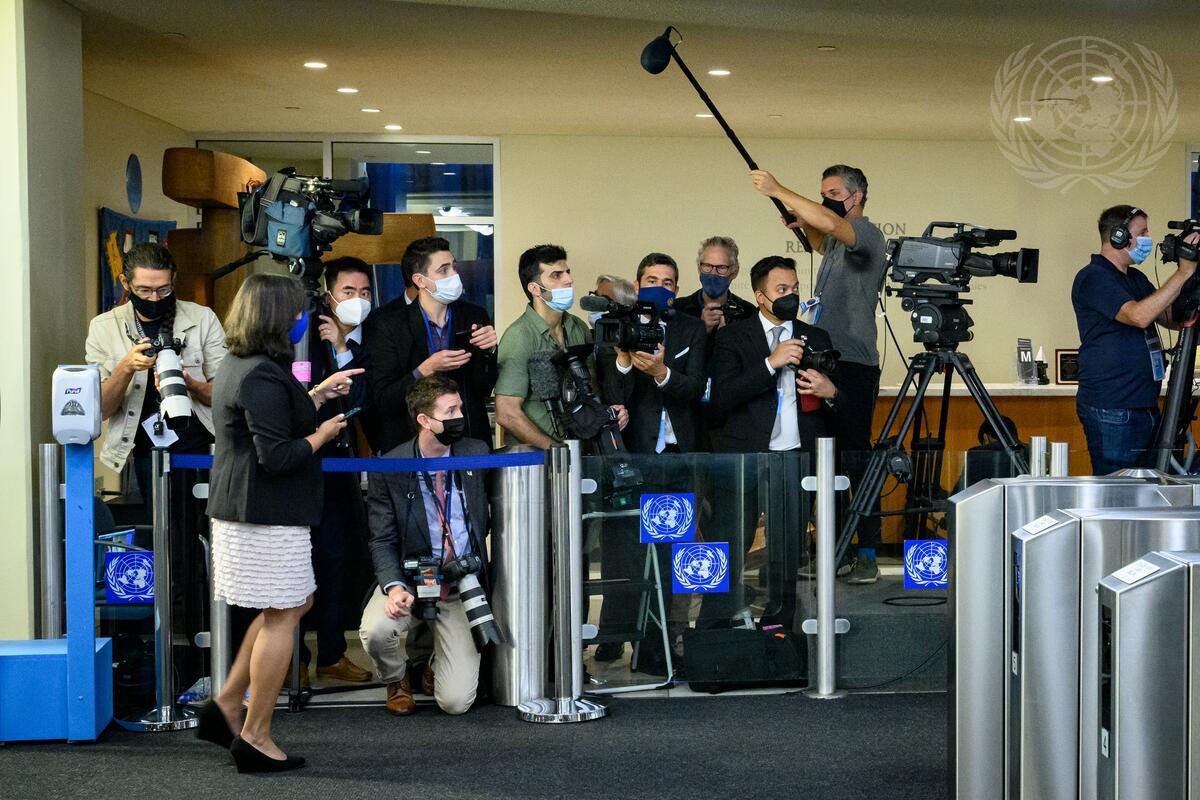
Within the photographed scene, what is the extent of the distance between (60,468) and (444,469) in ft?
3.98

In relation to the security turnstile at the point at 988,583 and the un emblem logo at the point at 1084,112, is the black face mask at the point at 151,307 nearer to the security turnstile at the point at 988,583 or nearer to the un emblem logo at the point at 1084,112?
the security turnstile at the point at 988,583

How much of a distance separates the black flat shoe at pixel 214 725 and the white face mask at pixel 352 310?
55.8 inches

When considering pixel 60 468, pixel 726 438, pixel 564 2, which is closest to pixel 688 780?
pixel 726 438

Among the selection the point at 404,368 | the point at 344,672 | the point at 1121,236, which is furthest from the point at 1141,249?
the point at 344,672

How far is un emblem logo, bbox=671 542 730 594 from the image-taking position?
15.2ft

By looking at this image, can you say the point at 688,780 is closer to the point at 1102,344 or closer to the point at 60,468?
the point at 60,468

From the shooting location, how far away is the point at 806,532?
4.69 meters

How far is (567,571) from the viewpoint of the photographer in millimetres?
4539

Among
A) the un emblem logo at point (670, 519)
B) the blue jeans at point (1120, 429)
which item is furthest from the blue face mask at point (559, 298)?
the blue jeans at point (1120, 429)

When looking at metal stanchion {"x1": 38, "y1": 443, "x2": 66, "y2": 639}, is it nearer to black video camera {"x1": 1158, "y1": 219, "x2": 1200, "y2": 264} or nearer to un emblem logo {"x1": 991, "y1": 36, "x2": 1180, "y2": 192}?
black video camera {"x1": 1158, "y1": 219, "x2": 1200, "y2": 264}

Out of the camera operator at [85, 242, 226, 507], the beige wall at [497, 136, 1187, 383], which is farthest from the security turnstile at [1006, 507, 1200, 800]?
the beige wall at [497, 136, 1187, 383]

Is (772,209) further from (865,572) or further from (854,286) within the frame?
(865,572)

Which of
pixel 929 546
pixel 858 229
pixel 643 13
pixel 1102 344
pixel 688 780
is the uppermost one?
pixel 643 13

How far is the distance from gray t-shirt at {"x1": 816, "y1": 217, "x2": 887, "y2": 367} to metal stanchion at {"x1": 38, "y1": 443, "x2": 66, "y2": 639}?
109 inches
